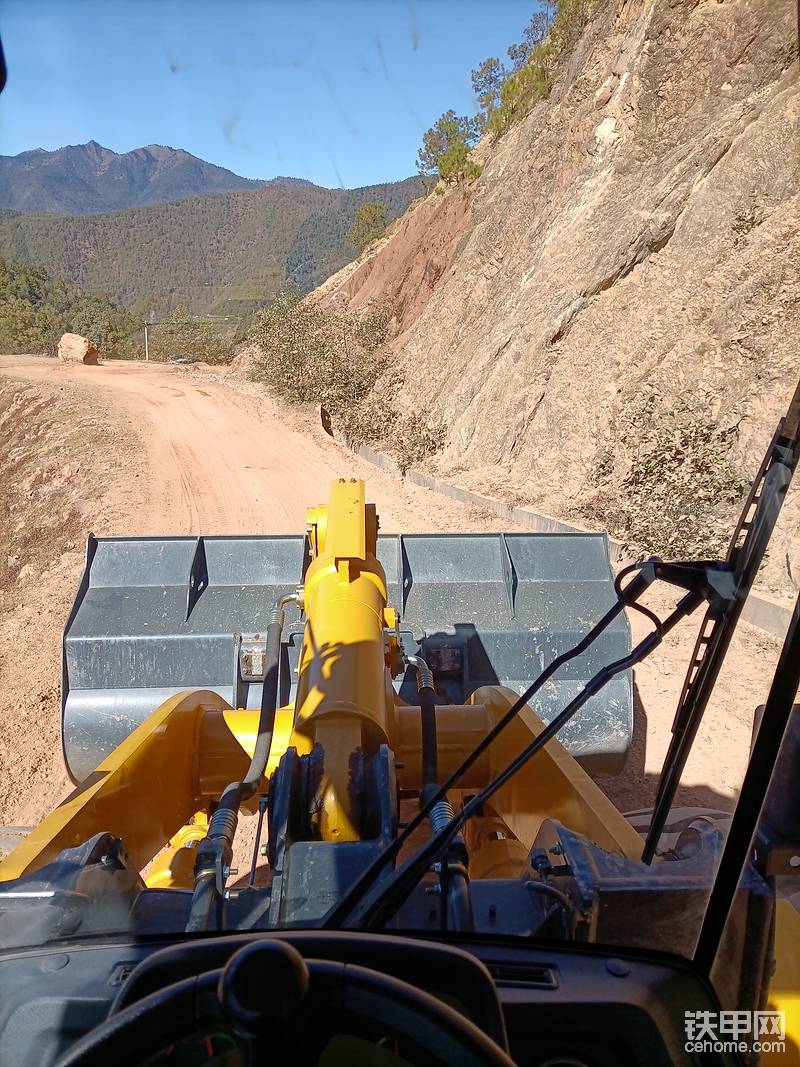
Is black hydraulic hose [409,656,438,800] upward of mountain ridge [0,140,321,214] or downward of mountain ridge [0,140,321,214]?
downward

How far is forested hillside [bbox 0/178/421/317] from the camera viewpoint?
61031 millimetres

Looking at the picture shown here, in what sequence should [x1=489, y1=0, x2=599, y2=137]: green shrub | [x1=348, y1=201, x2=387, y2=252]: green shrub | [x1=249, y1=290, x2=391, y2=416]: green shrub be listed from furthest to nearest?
[x1=348, y1=201, x2=387, y2=252]: green shrub, [x1=249, y1=290, x2=391, y2=416]: green shrub, [x1=489, y1=0, x2=599, y2=137]: green shrub

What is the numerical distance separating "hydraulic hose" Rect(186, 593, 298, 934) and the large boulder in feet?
89.0

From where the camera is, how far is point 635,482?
6.96 m

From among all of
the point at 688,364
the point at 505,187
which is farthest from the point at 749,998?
the point at 505,187

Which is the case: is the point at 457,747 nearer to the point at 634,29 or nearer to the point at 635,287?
the point at 635,287

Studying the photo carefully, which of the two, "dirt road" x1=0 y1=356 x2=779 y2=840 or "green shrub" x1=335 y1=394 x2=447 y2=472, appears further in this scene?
"green shrub" x1=335 y1=394 x2=447 y2=472

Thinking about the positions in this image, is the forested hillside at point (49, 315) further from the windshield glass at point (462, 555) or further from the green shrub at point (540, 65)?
the green shrub at point (540, 65)

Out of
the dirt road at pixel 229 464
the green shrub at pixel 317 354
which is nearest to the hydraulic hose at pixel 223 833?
the dirt road at pixel 229 464

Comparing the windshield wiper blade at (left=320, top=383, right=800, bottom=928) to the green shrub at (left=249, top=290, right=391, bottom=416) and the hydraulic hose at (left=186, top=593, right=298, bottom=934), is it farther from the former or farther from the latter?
the green shrub at (left=249, top=290, right=391, bottom=416)

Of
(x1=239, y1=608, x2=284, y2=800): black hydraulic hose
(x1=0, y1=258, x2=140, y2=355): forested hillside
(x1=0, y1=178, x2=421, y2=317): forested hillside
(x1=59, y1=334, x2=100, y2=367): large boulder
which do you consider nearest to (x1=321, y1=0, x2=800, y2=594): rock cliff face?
(x1=239, y1=608, x2=284, y2=800): black hydraulic hose

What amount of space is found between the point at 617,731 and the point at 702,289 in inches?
293

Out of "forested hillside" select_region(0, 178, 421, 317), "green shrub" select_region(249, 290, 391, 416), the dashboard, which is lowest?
the dashboard

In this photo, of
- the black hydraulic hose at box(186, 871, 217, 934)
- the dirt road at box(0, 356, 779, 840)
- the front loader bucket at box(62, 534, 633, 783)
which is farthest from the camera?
the front loader bucket at box(62, 534, 633, 783)
